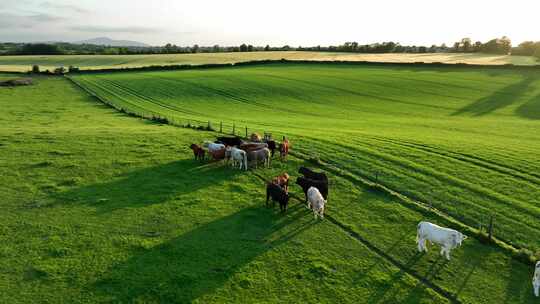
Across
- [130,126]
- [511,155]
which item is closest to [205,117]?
[130,126]

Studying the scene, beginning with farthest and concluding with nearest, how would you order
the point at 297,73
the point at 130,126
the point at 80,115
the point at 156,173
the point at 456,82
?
1. the point at 297,73
2. the point at 456,82
3. the point at 80,115
4. the point at 130,126
5. the point at 156,173

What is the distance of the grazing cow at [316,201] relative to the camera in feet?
55.8

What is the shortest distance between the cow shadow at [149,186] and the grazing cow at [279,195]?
3823mm

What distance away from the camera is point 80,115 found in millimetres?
41938

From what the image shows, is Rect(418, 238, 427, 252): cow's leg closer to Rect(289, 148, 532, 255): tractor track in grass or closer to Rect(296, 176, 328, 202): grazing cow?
Rect(289, 148, 532, 255): tractor track in grass

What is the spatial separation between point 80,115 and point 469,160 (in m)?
38.4

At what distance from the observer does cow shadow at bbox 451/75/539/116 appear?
4941 centimetres

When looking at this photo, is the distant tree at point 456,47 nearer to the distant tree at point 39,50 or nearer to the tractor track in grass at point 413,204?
the tractor track in grass at point 413,204

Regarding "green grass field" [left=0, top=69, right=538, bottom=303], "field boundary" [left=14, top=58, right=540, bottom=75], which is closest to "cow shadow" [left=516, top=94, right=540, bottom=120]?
"green grass field" [left=0, top=69, right=538, bottom=303]

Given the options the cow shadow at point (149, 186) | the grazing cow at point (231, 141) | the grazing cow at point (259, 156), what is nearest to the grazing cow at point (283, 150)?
the grazing cow at point (259, 156)

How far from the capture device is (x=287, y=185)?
19.8 m

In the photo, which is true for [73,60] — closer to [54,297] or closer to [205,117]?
[205,117]

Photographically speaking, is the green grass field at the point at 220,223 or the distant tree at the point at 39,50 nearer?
the green grass field at the point at 220,223

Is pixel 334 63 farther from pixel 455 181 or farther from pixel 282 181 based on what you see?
pixel 282 181
